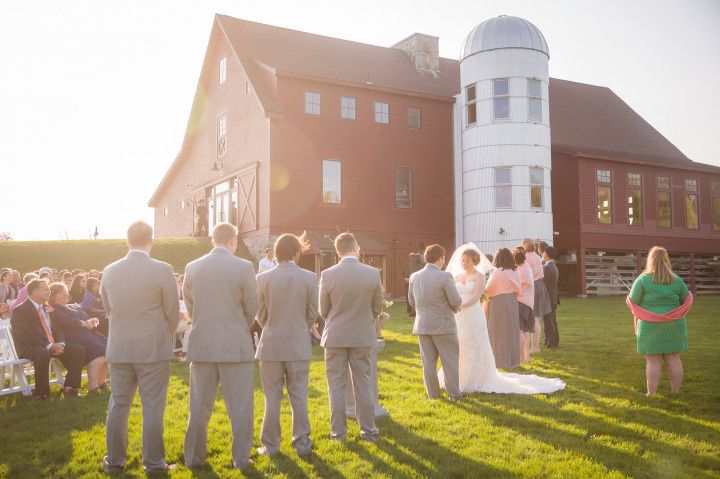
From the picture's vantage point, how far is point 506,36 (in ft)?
82.7

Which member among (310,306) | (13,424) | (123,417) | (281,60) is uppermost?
(281,60)

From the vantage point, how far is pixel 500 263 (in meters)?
10.3

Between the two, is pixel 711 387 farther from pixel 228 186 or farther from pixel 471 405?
pixel 228 186

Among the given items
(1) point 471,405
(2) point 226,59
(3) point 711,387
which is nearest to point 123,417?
(1) point 471,405

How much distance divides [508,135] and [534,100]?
1794mm

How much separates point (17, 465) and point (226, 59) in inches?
959

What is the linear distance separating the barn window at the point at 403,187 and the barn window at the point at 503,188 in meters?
3.67

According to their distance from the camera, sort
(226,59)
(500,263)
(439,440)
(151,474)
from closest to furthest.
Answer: (151,474) < (439,440) < (500,263) < (226,59)

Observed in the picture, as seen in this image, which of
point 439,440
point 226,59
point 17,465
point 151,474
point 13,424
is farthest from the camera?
point 226,59

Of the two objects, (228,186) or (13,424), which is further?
(228,186)

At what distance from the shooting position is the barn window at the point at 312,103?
2480 centimetres

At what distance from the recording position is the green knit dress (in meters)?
7.72

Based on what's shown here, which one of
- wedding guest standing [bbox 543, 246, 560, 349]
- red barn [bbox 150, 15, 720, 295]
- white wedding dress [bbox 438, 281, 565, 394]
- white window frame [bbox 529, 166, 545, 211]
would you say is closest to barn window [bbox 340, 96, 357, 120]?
red barn [bbox 150, 15, 720, 295]

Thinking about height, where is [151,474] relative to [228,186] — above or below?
below
